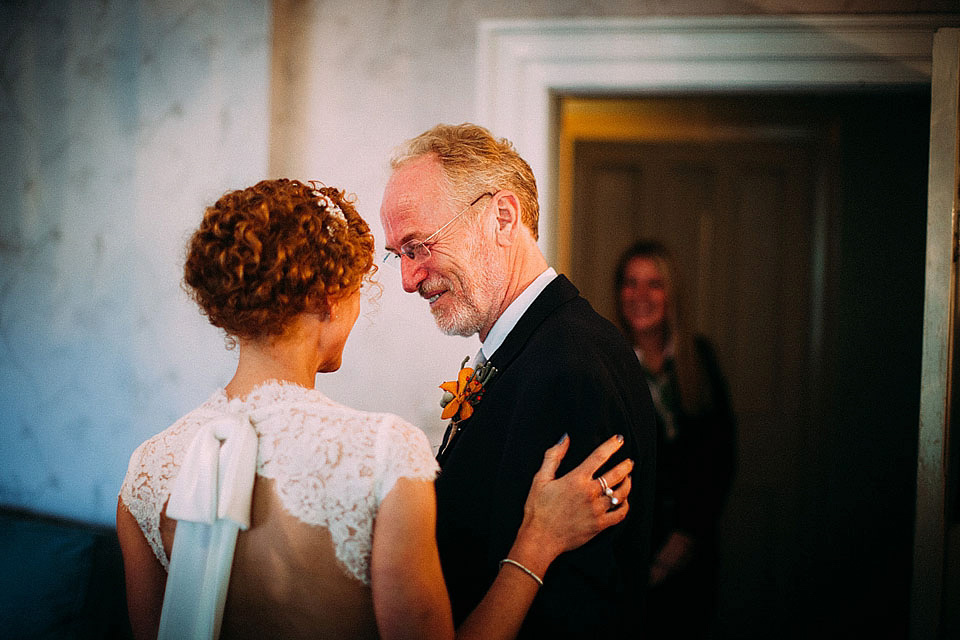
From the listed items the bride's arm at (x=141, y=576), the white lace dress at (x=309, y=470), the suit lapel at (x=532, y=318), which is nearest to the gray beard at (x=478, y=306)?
the suit lapel at (x=532, y=318)

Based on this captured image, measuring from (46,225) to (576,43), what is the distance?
5.71 feet

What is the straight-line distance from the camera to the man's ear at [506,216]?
1487mm

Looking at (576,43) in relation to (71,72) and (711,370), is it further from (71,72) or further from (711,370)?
(71,72)

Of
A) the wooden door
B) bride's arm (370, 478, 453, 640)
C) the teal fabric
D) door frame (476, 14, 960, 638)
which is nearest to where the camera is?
bride's arm (370, 478, 453, 640)

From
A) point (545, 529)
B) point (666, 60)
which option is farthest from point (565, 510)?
point (666, 60)

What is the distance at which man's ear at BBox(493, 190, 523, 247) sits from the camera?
149cm

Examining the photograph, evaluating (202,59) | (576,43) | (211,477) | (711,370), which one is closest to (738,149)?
(711,370)

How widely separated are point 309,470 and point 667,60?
1741 millimetres

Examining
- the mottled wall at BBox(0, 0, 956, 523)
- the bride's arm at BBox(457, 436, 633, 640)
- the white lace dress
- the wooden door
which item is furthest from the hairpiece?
the wooden door

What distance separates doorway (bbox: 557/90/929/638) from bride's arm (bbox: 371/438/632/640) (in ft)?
7.64

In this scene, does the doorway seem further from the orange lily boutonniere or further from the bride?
the bride

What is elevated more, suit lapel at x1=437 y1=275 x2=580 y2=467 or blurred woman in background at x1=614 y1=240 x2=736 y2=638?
suit lapel at x1=437 y1=275 x2=580 y2=467

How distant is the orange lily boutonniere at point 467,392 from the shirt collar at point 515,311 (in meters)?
0.06

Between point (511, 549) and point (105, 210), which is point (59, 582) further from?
point (511, 549)
